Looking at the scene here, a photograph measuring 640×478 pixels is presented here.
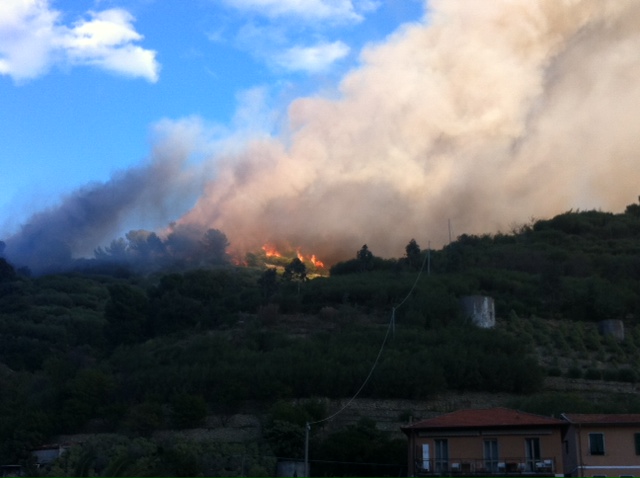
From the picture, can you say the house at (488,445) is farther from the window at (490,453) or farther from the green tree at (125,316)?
the green tree at (125,316)

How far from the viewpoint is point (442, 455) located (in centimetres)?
4091

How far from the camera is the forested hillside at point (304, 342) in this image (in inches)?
2060

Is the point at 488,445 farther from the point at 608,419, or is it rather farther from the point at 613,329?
the point at 613,329

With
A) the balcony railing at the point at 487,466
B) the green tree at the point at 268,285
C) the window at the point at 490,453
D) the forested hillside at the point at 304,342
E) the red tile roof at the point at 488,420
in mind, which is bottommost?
the balcony railing at the point at 487,466

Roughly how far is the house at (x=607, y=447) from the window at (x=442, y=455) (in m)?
5.32

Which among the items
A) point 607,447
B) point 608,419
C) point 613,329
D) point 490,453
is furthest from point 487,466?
point 613,329

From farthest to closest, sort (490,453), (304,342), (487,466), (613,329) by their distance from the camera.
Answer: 1. (613,329)
2. (304,342)
3. (490,453)
4. (487,466)

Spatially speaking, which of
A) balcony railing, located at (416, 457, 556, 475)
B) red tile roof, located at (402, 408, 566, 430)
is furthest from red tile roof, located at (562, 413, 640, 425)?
balcony railing, located at (416, 457, 556, 475)

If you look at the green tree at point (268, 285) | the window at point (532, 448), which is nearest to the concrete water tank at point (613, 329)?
the green tree at point (268, 285)

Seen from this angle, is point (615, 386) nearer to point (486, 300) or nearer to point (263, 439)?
point (486, 300)

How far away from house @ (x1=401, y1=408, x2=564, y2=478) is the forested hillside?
4.61 m

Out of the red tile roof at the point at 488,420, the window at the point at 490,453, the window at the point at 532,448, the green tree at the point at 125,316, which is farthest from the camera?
the green tree at the point at 125,316

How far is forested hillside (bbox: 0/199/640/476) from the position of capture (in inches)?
2060

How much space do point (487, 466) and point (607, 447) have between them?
498cm
